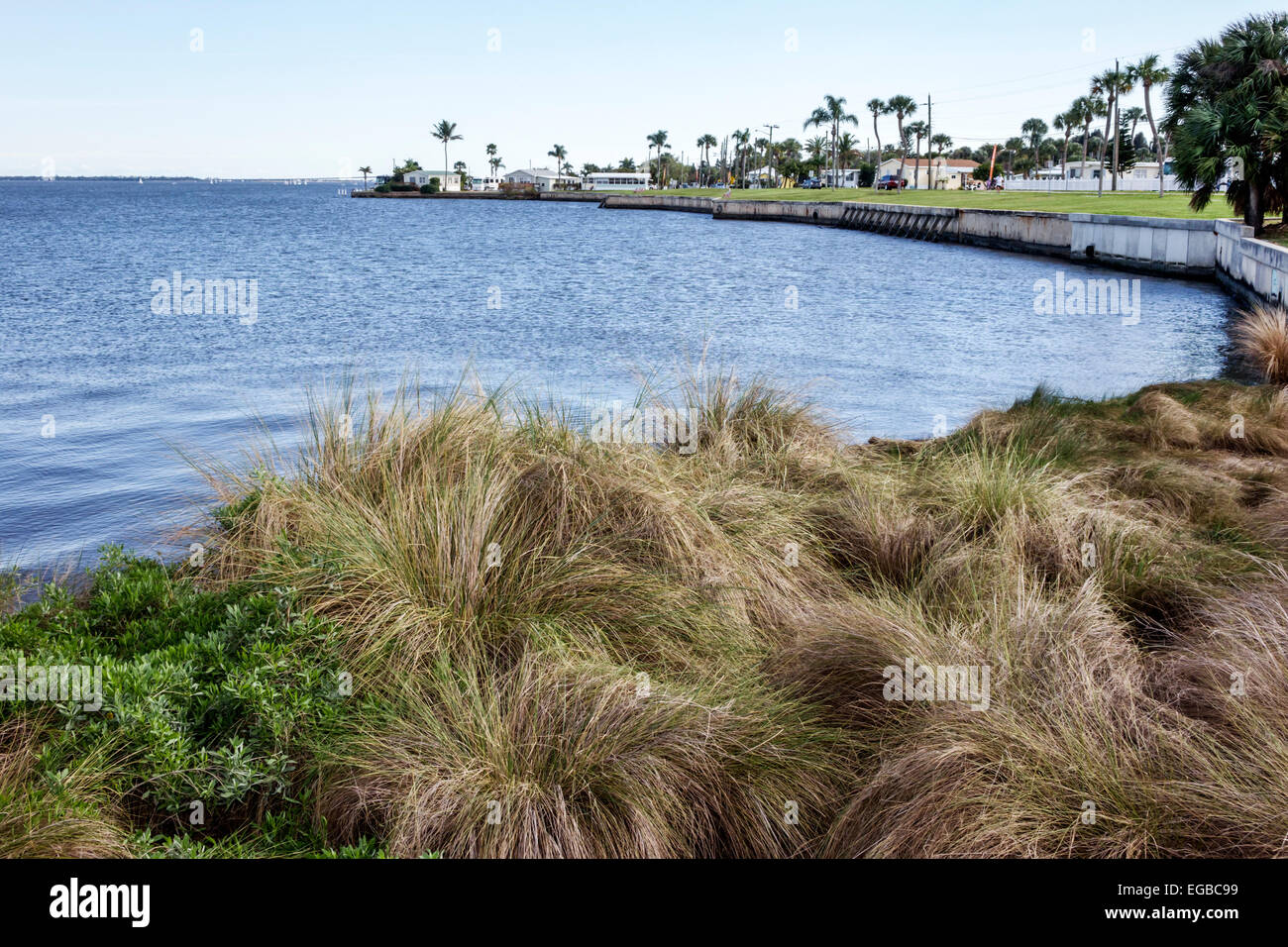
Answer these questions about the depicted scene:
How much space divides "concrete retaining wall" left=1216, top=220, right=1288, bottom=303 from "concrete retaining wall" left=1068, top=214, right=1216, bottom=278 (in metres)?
0.79

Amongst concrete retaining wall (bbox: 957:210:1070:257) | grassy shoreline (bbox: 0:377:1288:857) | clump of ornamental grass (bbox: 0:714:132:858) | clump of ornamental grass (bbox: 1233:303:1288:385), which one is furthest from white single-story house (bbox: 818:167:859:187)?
clump of ornamental grass (bbox: 0:714:132:858)

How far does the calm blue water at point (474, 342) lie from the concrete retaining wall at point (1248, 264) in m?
0.98

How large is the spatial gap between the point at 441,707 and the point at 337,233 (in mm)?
83880

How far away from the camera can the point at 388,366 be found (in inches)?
799

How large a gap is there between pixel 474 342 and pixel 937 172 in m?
137

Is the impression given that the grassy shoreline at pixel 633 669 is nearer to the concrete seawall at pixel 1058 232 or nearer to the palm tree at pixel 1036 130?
the concrete seawall at pixel 1058 232

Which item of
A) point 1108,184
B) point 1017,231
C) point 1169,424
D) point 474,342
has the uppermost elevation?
point 1108,184

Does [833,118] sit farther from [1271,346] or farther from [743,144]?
[1271,346]

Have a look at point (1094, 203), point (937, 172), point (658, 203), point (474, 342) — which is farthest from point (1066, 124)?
point (474, 342)

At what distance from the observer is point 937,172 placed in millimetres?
147500

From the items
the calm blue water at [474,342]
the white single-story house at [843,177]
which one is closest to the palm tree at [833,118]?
the white single-story house at [843,177]

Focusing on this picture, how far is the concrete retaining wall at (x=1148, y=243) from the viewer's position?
120 feet

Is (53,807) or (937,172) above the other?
(937,172)

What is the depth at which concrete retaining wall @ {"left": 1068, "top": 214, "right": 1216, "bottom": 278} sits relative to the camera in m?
36.7
